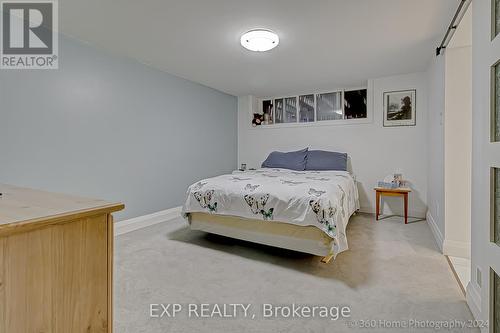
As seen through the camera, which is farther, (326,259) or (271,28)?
(271,28)

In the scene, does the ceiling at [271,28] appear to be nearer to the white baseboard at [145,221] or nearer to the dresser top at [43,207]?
the dresser top at [43,207]

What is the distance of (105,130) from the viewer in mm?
2955

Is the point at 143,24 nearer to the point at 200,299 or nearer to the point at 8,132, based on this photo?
the point at 8,132

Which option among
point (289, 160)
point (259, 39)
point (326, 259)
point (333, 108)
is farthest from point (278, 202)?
point (333, 108)

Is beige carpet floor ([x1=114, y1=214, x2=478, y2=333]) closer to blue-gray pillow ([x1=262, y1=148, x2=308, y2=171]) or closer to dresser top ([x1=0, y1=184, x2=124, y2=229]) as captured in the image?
dresser top ([x1=0, y1=184, x2=124, y2=229])

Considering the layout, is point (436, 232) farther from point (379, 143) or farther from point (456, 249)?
point (379, 143)

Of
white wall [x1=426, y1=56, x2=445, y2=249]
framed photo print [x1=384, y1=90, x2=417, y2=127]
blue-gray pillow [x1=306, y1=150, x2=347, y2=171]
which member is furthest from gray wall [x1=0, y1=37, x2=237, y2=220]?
white wall [x1=426, y1=56, x2=445, y2=249]

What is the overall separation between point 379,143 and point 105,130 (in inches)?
152

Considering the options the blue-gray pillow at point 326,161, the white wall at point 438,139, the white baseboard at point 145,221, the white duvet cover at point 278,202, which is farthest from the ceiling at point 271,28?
the white baseboard at point 145,221

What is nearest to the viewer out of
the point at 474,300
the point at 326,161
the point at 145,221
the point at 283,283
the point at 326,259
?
the point at 474,300

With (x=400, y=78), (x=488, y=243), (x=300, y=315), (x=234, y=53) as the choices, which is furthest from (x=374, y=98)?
(x=300, y=315)

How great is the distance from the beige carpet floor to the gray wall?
2.81ft

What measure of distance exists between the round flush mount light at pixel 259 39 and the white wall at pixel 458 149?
167 centimetres

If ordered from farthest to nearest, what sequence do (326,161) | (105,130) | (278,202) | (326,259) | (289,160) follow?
(289,160)
(326,161)
(105,130)
(278,202)
(326,259)
